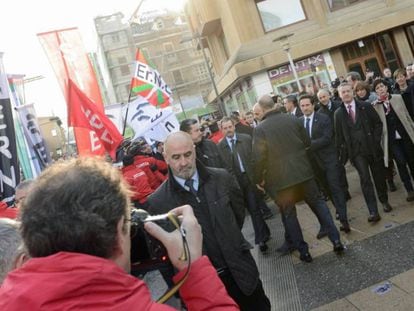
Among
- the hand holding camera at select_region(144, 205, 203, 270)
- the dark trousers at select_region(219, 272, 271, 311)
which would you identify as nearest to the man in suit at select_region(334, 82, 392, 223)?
the dark trousers at select_region(219, 272, 271, 311)

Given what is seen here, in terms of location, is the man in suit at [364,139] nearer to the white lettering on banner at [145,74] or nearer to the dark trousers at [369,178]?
the dark trousers at [369,178]

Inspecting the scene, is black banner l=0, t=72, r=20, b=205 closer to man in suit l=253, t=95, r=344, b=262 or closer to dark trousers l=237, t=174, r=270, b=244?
man in suit l=253, t=95, r=344, b=262

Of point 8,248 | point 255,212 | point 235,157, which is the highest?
point 235,157

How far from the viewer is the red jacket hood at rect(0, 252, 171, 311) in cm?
104

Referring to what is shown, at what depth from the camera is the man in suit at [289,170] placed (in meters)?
5.32

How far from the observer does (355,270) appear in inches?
182

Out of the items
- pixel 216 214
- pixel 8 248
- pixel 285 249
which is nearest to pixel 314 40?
pixel 285 249

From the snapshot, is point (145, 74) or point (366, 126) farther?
point (145, 74)

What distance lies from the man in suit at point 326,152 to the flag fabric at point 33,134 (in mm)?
4107

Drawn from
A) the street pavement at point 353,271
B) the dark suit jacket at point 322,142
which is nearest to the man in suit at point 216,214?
the street pavement at point 353,271

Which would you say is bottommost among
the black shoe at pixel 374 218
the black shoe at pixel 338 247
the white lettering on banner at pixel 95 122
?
the black shoe at pixel 338 247

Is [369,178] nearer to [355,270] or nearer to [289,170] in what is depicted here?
[289,170]

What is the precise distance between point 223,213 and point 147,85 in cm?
622

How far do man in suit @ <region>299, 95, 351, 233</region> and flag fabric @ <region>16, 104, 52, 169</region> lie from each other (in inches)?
162
